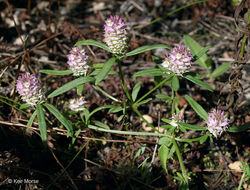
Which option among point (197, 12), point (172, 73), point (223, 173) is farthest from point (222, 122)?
point (197, 12)

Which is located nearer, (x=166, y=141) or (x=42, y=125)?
(x=42, y=125)

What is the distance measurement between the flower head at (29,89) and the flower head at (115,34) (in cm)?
114

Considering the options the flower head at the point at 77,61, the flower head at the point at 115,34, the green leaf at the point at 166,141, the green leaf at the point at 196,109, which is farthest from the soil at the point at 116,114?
the flower head at the point at 115,34

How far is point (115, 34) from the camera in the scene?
9.56 feet

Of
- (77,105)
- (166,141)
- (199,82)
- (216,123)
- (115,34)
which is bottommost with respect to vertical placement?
(166,141)

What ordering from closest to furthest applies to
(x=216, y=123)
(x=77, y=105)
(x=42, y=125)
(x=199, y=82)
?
(x=216, y=123) → (x=42, y=125) → (x=199, y=82) → (x=77, y=105)

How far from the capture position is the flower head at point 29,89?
3006 millimetres

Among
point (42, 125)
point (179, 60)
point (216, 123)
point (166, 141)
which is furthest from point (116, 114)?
point (216, 123)

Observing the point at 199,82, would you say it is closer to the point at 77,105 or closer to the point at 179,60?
the point at 179,60

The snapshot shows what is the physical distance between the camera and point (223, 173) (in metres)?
3.51

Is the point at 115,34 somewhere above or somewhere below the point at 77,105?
above

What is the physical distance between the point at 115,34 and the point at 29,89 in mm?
1344

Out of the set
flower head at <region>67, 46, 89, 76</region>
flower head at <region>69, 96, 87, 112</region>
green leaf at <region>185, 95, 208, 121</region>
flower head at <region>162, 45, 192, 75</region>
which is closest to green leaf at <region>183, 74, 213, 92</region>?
flower head at <region>162, 45, 192, 75</region>

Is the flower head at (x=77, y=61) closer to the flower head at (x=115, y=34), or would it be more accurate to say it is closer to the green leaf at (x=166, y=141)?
the flower head at (x=115, y=34)
